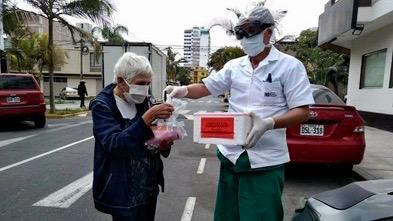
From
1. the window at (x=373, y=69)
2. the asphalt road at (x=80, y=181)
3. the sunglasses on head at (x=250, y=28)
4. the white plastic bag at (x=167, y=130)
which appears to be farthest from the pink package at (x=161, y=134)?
the window at (x=373, y=69)

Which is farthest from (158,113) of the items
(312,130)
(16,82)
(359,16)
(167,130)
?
(359,16)

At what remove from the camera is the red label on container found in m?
1.94

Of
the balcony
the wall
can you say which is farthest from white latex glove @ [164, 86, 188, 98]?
the wall

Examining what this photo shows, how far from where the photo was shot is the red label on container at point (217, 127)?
6.38 ft

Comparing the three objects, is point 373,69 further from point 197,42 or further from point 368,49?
point 197,42

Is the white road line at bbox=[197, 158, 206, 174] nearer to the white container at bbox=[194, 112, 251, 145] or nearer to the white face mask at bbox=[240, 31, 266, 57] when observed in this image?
the white face mask at bbox=[240, 31, 266, 57]

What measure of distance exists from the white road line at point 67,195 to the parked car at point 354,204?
3.21 metres

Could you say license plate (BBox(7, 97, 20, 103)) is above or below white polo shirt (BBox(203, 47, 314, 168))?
below

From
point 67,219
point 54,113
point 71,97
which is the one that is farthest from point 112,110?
point 71,97

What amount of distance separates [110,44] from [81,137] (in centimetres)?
666

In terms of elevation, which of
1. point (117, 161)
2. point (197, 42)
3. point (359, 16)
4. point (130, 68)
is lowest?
point (117, 161)

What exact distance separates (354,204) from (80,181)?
452 centimetres

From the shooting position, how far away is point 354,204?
82.7 inches

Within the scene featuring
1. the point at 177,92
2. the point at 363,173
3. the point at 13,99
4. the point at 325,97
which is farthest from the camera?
the point at 13,99
